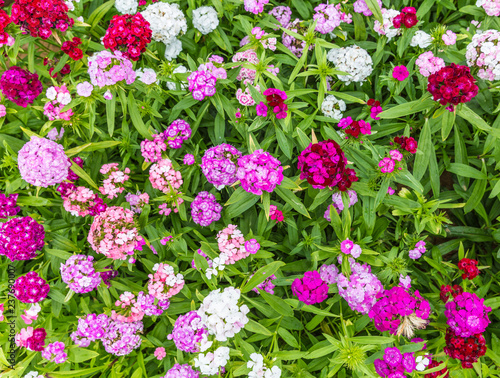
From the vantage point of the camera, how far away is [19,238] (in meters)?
3.67

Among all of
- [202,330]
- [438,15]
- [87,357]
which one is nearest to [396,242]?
[202,330]

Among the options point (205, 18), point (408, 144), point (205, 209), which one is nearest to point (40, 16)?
point (205, 18)

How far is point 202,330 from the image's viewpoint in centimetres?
324

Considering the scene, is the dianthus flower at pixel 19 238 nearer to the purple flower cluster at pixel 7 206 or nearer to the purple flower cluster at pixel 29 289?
the purple flower cluster at pixel 7 206

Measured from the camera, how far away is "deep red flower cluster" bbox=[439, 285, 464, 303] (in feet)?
11.8

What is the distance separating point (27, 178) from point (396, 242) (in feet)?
15.1

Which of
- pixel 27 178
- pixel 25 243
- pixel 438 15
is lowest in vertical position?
pixel 25 243

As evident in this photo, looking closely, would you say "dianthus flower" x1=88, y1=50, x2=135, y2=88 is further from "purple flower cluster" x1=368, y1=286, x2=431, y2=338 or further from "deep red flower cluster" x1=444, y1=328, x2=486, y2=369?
"deep red flower cluster" x1=444, y1=328, x2=486, y2=369

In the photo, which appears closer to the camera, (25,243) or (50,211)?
(25,243)

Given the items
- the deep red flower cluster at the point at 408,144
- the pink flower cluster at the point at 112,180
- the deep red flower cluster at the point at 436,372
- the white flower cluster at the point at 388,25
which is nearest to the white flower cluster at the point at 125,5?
the pink flower cluster at the point at 112,180

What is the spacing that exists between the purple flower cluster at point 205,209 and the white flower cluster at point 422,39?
10.9 ft

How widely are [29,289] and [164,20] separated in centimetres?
369

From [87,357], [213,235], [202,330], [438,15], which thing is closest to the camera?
[202,330]

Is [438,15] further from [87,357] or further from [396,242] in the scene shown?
[87,357]
